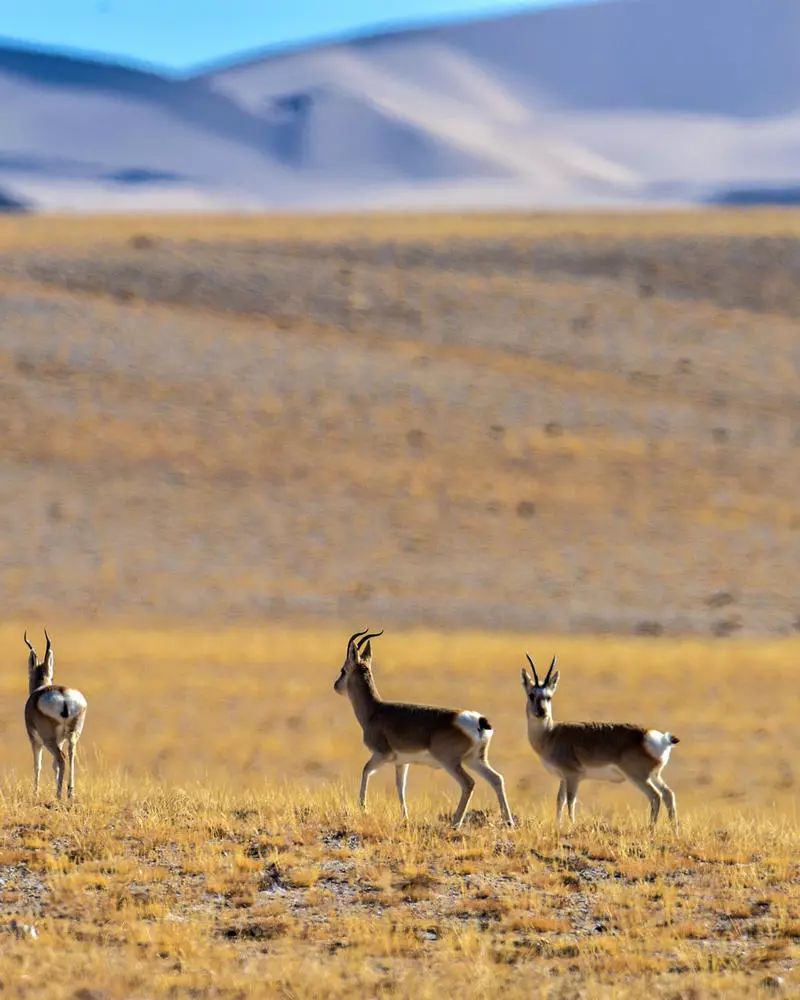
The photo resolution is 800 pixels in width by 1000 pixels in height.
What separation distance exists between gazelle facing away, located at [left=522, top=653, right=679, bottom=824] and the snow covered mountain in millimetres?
96231

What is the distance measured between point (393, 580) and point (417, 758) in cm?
2335

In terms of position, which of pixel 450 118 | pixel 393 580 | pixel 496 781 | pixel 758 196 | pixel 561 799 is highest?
pixel 450 118

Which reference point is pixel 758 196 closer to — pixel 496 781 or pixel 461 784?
pixel 496 781

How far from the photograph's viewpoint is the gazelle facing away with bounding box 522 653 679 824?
11.7 m

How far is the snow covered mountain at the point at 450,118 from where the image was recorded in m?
126

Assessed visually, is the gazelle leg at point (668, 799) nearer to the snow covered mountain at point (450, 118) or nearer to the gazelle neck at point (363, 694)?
the gazelle neck at point (363, 694)

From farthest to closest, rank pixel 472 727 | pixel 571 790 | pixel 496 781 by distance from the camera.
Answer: pixel 571 790
pixel 496 781
pixel 472 727

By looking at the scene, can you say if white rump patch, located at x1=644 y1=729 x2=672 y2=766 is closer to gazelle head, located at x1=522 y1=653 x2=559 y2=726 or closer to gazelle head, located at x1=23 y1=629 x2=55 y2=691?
gazelle head, located at x1=522 y1=653 x2=559 y2=726

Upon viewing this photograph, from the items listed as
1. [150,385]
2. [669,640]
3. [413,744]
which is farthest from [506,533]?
[413,744]

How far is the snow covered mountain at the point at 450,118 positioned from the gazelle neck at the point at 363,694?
9579 centimetres

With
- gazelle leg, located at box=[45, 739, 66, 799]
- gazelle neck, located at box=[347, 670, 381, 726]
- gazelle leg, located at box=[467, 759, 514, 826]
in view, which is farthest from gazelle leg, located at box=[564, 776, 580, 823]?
gazelle leg, located at box=[45, 739, 66, 799]

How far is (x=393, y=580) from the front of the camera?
34938 mm

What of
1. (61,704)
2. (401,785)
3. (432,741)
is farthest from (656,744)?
(61,704)

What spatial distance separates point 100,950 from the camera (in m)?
8.68
